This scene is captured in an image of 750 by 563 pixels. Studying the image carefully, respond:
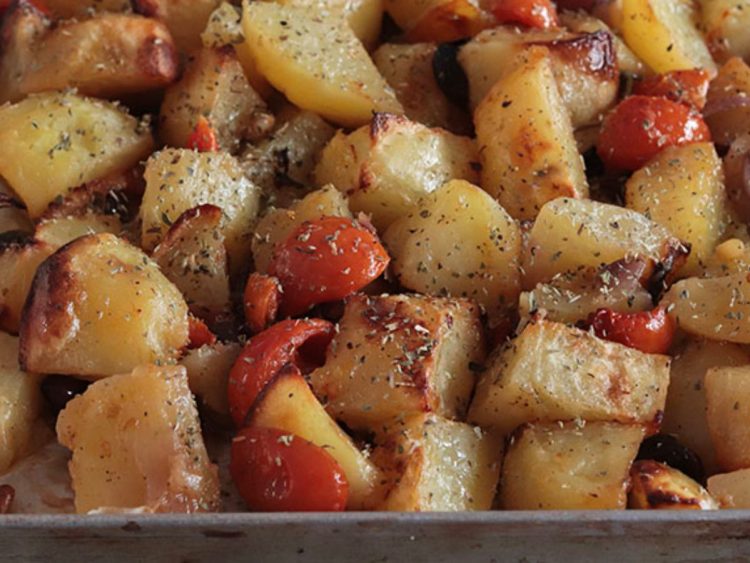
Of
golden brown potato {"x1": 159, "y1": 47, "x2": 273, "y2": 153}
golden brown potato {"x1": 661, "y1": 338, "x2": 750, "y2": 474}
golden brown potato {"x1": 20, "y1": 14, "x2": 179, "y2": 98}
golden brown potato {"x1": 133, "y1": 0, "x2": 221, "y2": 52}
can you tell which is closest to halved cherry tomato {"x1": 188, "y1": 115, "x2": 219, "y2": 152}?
golden brown potato {"x1": 159, "y1": 47, "x2": 273, "y2": 153}

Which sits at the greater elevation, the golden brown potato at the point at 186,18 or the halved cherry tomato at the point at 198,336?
the golden brown potato at the point at 186,18

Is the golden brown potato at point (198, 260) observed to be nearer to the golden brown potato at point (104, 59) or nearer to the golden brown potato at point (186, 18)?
the golden brown potato at point (104, 59)

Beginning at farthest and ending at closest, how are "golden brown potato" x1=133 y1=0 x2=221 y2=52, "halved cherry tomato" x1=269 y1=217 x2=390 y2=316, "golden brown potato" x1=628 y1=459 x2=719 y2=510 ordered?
1. "golden brown potato" x1=133 y1=0 x2=221 y2=52
2. "halved cherry tomato" x1=269 y1=217 x2=390 y2=316
3. "golden brown potato" x1=628 y1=459 x2=719 y2=510

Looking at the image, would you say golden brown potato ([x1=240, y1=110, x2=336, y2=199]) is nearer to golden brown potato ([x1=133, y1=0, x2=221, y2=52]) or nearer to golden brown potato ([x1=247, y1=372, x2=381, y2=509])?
golden brown potato ([x1=133, y1=0, x2=221, y2=52])

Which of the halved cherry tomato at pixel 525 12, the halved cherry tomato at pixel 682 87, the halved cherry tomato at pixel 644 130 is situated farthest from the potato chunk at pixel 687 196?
the halved cherry tomato at pixel 525 12

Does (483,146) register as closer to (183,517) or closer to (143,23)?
(143,23)

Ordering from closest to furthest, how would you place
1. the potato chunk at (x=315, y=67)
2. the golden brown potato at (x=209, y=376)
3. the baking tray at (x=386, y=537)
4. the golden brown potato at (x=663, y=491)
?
the baking tray at (x=386, y=537) → the golden brown potato at (x=663, y=491) → the golden brown potato at (x=209, y=376) → the potato chunk at (x=315, y=67)

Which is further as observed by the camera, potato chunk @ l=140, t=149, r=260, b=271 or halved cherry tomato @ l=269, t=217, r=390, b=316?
potato chunk @ l=140, t=149, r=260, b=271
